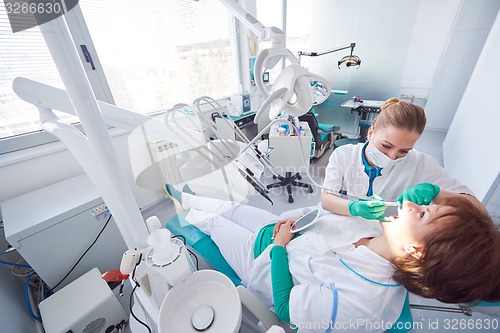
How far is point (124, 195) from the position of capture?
555mm

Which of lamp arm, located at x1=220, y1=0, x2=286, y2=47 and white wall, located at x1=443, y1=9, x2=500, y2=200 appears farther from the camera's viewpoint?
white wall, located at x1=443, y1=9, x2=500, y2=200

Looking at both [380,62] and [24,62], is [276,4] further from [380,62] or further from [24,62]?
[24,62]

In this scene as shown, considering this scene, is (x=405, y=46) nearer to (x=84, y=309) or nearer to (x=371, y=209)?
(x=371, y=209)

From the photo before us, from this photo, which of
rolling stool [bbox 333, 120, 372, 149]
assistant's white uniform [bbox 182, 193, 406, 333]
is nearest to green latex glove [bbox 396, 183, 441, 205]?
assistant's white uniform [bbox 182, 193, 406, 333]

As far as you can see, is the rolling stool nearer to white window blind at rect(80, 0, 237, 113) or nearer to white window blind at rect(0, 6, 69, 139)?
white window blind at rect(80, 0, 237, 113)

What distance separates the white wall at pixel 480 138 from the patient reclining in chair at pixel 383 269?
1391 millimetres

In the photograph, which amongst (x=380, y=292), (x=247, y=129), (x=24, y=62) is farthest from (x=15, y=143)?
(x=380, y=292)

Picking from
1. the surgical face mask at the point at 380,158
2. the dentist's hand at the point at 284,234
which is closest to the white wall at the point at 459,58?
the surgical face mask at the point at 380,158

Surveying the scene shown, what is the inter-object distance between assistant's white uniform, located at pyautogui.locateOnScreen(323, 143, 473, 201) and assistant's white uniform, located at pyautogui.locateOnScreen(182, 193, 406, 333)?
0.20m

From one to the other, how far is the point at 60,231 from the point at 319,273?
1.36 metres

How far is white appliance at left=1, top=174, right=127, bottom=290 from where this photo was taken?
1.08 metres

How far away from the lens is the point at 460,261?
57 centimetres

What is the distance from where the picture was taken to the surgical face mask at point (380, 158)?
946 mm

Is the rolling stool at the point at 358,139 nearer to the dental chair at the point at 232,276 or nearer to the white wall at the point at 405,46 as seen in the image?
the white wall at the point at 405,46
